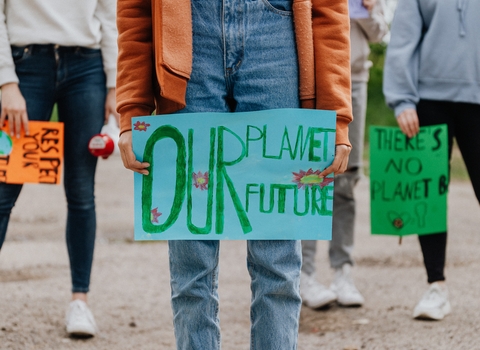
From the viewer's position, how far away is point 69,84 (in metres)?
3.15

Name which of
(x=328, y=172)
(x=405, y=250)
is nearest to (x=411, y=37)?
(x=328, y=172)

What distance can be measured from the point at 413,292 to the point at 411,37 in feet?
4.96

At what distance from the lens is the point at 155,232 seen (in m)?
2.15

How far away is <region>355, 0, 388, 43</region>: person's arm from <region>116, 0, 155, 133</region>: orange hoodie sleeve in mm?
1827

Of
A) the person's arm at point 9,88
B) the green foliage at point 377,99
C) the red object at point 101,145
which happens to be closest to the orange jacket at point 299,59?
the red object at point 101,145

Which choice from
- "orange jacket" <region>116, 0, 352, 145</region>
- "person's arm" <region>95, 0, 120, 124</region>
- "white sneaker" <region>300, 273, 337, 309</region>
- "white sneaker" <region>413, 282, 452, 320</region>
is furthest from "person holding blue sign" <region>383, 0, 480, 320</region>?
"orange jacket" <region>116, 0, 352, 145</region>

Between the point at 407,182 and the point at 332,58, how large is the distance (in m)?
1.81

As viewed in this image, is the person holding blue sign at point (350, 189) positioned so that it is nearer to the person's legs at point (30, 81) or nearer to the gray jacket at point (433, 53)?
the gray jacket at point (433, 53)

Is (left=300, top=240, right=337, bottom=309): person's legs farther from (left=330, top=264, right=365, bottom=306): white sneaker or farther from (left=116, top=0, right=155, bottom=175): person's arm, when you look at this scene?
(left=116, top=0, right=155, bottom=175): person's arm

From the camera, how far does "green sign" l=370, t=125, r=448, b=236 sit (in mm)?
3656

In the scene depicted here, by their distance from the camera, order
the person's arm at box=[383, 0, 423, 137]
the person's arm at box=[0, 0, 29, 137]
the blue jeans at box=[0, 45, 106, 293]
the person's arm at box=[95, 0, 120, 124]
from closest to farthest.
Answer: the person's arm at box=[0, 0, 29, 137] < the blue jeans at box=[0, 45, 106, 293] < the person's arm at box=[95, 0, 120, 124] < the person's arm at box=[383, 0, 423, 137]

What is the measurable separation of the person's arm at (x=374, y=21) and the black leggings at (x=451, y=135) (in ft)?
1.56

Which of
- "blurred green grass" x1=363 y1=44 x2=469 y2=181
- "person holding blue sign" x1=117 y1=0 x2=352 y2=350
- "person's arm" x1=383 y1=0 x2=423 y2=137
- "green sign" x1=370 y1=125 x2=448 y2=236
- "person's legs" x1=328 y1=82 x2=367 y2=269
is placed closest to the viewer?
"person holding blue sign" x1=117 y1=0 x2=352 y2=350

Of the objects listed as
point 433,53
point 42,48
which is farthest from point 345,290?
point 42,48
